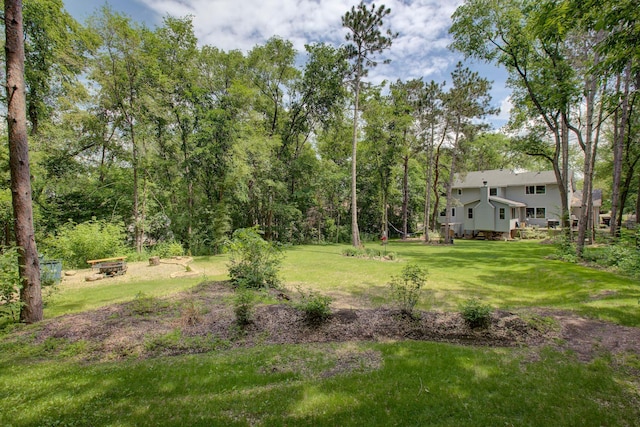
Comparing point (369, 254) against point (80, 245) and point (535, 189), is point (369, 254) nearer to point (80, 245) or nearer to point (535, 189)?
point (80, 245)

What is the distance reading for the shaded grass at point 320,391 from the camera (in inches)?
102

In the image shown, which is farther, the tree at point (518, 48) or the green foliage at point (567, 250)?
the tree at point (518, 48)

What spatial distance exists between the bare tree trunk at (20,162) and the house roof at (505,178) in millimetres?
27309

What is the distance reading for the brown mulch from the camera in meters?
4.14

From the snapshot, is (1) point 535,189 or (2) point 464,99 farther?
(1) point 535,189

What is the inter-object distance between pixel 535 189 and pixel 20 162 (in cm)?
3424

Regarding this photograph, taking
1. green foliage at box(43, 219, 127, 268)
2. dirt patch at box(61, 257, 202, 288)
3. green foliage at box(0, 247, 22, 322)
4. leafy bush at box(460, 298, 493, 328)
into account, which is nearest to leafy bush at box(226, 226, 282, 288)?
dirt patch at box(61, 257, 202, 288)

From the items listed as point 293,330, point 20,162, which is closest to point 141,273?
point 20,162

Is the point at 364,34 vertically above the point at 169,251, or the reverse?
the point at 364,34

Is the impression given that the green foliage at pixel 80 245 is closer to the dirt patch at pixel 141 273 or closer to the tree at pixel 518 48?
the dirt patch at pixel 141 273

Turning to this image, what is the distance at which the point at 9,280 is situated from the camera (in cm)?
475

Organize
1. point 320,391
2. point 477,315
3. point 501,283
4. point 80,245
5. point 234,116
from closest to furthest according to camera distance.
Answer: point 320,391 → point 477,315 → point 501,283 → point 80,245 → point 234,116

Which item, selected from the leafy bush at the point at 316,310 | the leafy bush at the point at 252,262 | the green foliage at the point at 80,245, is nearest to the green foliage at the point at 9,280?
the leafy bush at the point at 252,262

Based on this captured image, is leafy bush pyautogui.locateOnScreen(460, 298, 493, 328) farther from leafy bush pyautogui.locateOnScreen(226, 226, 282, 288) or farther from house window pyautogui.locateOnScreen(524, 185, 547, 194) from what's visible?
house window pyautogui.locateOnScreen(524, 185, 547, 194)
